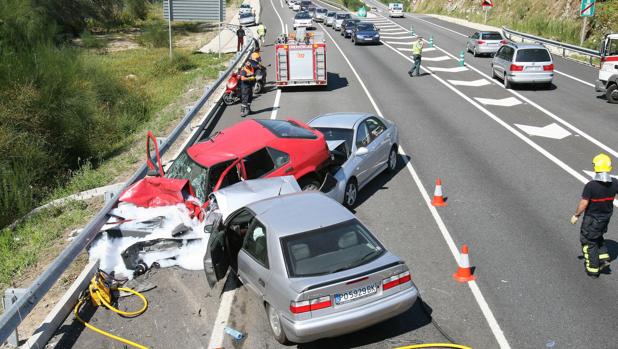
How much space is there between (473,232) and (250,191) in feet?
12.8

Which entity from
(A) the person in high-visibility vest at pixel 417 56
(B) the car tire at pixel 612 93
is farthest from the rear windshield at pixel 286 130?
(A) the person in high-visibility vest at pixel 417 56

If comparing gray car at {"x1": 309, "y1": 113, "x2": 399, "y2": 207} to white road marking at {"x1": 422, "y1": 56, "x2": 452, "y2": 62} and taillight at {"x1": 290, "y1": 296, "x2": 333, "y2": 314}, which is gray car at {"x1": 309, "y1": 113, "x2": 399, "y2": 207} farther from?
white road marking at {"x1": 422, "y1": 56, "x2": 452, "y2": 62}

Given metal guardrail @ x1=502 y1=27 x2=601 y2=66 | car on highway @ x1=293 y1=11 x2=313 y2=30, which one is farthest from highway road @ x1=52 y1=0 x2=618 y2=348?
car on highway @ x1=293 y1=11 x2=313 y2=30

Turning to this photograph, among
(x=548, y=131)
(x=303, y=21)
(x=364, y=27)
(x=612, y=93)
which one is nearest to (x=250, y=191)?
(x=548, y=131)

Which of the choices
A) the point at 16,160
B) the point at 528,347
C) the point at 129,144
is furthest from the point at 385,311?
the point at 129,144

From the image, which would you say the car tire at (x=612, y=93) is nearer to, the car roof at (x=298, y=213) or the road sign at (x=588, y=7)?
the road sign at (x=588, y=7)

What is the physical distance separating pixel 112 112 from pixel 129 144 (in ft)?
14.9

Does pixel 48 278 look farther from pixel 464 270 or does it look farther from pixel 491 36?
pixel 491 36

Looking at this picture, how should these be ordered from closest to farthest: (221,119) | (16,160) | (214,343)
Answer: (214,343) → (16,160) → (221,119)

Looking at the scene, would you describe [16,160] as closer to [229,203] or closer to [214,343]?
Result: [229,203]

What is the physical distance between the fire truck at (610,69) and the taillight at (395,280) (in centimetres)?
1723

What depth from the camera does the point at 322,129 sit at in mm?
Answer: 12984

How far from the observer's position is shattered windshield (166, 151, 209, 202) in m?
10.1

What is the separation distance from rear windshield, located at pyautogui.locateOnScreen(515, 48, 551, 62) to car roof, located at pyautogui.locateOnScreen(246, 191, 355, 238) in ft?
58.9
